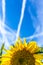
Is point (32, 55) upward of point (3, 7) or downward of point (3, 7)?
downward

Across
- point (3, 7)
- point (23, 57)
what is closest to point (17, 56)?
point (23, 57)

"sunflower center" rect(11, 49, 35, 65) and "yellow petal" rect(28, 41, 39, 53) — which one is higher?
"yellow petal" rect(28, 41, 39, 53)

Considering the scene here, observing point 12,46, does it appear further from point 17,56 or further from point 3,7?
point 3,7

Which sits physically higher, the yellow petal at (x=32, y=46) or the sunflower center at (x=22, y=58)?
the yellow petal at (x=32, y=46)

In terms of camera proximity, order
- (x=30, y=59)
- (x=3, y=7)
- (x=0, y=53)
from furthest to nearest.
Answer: (x=3, y=7)
(x=30, y=59)
(x=0, y=53)

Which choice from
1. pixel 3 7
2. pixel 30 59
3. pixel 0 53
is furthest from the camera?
pixel 3 7
